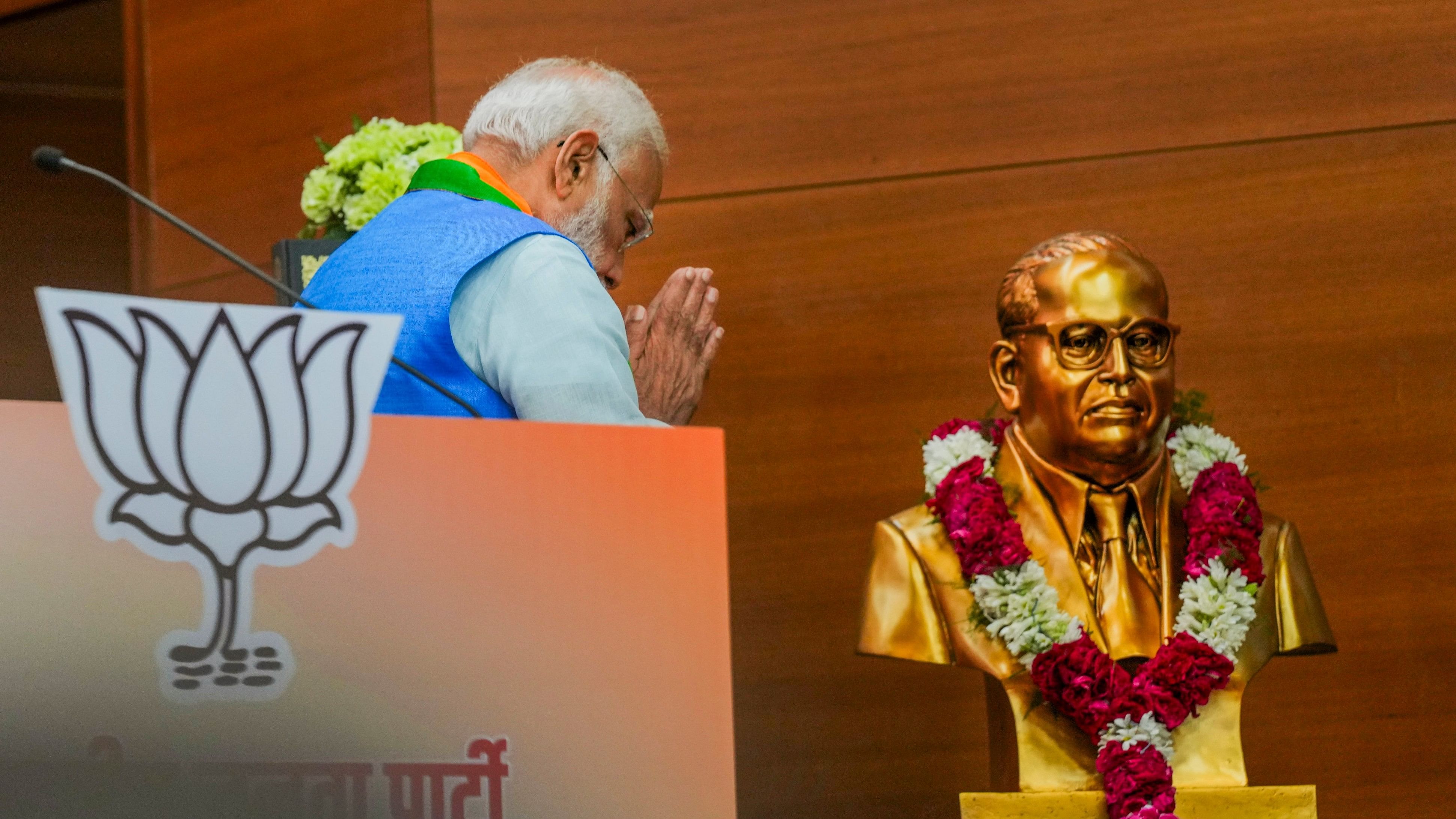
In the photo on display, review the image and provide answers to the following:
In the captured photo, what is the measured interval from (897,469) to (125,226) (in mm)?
2293

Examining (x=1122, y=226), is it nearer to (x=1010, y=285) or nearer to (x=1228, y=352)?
(x=1228, y=352)

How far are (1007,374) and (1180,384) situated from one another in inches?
33.7

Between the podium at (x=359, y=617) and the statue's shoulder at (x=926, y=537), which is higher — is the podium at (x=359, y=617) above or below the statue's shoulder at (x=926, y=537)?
Result: below

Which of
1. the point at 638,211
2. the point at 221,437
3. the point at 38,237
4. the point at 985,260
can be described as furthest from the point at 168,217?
the point at 38,237

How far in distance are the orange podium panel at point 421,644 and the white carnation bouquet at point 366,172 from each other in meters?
1.83

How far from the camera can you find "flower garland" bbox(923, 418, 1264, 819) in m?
2.42

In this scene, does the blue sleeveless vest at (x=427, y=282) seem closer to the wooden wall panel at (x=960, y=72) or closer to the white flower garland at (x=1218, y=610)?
the white flower garland at (x=1218, y=610)

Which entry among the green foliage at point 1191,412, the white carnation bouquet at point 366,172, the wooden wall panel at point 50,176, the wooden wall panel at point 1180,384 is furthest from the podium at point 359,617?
the wooden wall panel at point 50,176

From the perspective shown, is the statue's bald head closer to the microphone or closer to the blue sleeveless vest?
the blue sleeveless vest

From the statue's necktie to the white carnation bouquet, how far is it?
1.34 m

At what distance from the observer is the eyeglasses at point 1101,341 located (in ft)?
8.35

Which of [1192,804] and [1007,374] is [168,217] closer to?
[1007,374]

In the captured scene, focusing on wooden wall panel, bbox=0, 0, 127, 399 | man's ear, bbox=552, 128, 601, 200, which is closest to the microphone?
man's ear, bbox=552, 128, 601, 200

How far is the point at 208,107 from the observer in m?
4.01
